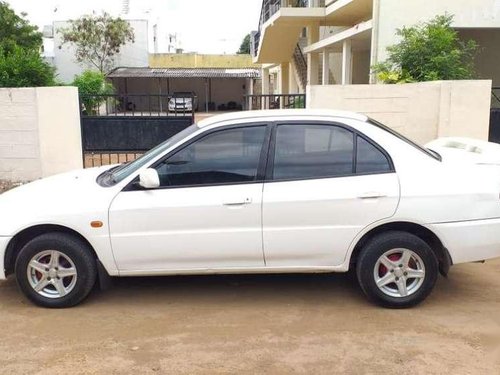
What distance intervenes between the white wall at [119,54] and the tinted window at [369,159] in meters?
40.5

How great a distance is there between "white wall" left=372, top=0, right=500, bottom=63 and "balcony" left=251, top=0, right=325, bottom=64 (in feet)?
25.1

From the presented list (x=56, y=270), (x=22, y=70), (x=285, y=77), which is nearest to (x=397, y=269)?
(x=56, y=270)

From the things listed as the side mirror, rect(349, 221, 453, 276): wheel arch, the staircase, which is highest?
the staircase

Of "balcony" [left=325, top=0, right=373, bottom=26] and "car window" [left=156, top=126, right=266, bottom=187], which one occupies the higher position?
"balcony" [left=325, top=0, right=373, bottom=26]

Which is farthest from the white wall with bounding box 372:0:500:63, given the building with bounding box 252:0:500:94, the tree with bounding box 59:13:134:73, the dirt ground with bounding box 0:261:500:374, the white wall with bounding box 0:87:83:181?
the tree with bounding box 59:13:134:73

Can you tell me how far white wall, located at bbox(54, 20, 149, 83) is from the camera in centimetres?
4316

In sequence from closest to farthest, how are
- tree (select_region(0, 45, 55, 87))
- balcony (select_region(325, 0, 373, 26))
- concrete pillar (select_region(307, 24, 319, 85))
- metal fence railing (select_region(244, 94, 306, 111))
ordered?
1. metal fence railing (select_region(244, 94, 306, 111))
2. tree (select_region(0, 45, 55, 87))
3. balcony (select_region(325, 0, 373, 26))
4. concrete pillar (select_region(307, 24, 319, 85))

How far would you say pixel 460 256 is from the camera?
444 cm

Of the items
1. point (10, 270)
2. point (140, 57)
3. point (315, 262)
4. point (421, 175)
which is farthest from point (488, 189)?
point (140, 57)

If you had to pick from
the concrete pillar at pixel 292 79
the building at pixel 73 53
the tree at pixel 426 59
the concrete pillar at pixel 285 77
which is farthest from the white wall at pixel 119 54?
the tree at pixel 426 59

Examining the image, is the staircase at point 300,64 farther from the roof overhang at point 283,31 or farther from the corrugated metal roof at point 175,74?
the corrugated metal roof at point 175,74

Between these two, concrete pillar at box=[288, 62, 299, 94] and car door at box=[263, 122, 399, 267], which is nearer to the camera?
car door at box=[263, 122, 399, 267]

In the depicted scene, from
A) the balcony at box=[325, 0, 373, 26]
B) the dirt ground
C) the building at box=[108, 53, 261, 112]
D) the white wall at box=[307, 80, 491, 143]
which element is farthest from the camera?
the building at box=[108, 53, 261, 112]

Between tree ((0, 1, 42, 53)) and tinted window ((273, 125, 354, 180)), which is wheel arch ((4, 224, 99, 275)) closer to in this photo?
tinted window ((273, 125, 354, 180))
